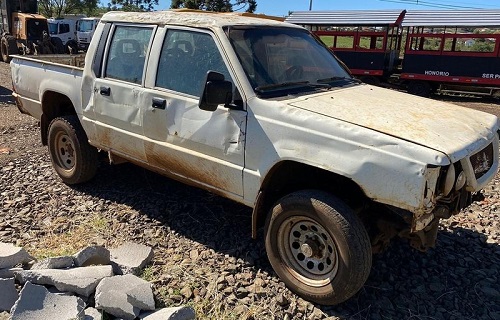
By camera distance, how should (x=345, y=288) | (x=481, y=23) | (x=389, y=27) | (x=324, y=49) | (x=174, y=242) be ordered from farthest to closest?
1. (x=389, y=27)
2. (x=481, y=23)
3. (x=324, y=49)
4. (x=174, y=242)
5. (x=345, y=288)

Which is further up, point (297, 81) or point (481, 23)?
point (481, 23)

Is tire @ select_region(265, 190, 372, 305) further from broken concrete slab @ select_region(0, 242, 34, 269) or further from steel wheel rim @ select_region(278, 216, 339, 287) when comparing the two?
broken concrete slab @ select_region(0, 242, 34, 269)

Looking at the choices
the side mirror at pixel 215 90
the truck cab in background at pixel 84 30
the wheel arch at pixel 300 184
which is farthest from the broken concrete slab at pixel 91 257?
the truck cab in background at pixel 84 30

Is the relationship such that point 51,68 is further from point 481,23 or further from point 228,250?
point 481,23

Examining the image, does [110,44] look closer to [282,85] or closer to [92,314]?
[282,85]

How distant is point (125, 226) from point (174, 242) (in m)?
0.60

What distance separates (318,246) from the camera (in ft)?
11.1

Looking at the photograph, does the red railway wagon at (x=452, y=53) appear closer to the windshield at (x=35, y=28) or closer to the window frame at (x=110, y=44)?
the window frame at (x=110, y=44)

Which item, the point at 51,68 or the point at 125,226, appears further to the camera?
the point at 51,68

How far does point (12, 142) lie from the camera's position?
7.40 m

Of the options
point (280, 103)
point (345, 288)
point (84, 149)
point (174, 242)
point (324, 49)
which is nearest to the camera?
point (345, 288)

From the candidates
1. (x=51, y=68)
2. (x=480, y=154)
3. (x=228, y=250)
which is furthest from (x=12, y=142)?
(x=480, y=154)

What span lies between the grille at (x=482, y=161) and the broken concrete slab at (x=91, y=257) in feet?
9.19

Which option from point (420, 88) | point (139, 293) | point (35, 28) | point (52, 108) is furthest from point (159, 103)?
point (35, 28)
